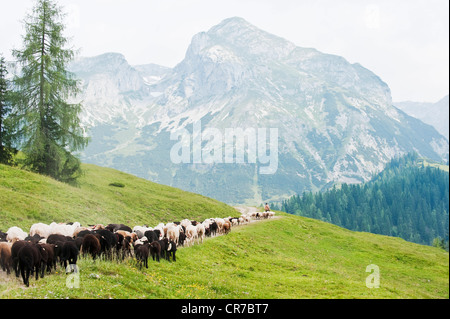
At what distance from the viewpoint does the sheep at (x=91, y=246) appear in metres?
20.0

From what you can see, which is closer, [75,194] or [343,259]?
[75,194]

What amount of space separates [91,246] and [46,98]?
3527 cm

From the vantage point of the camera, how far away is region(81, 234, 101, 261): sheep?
20016 mm

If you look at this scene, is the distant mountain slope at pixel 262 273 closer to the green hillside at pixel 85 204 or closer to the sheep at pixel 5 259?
the sheep at pixel 5 259

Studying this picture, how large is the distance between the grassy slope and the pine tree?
5.36m

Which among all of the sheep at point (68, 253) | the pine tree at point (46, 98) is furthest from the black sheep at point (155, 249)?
the pine tree at point (46, 98)

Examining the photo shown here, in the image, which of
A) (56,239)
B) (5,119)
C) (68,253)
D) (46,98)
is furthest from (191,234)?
(5,119)

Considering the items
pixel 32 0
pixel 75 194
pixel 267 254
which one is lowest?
pixel 267 254

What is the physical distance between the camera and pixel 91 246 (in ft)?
66.0

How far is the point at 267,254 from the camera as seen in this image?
40.2m

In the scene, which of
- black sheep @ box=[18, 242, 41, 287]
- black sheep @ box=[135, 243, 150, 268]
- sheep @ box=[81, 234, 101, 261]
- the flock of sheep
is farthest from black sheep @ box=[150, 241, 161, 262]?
black sheep @ box=[18, 242, 41, 287]
